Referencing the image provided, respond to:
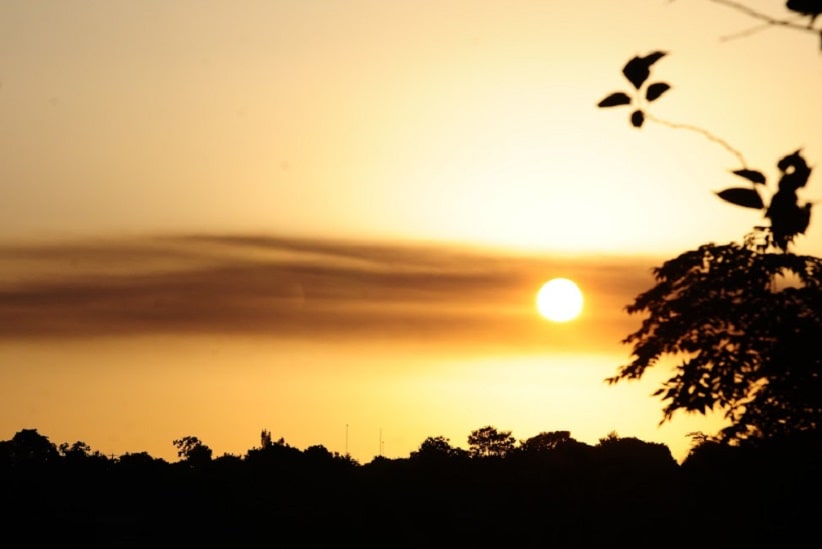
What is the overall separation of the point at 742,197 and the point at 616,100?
3.07ft

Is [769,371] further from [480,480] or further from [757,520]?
[480,480]

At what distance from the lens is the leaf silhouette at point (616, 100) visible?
7.75m

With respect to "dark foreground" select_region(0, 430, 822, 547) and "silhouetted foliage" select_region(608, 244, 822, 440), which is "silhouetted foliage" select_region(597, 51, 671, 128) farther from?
"dark foreground" select_region(0, 430, 822, 547)

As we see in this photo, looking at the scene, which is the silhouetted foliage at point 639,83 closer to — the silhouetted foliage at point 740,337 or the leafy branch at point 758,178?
the leafy branch at point 758,178

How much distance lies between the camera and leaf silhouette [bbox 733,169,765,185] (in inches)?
305

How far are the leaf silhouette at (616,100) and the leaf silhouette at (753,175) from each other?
789 mm

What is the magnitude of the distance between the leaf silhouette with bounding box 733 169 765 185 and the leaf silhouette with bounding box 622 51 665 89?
809 mm

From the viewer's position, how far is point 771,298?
70.5 feet

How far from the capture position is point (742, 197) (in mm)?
7672

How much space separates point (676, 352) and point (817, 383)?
524 centimetres

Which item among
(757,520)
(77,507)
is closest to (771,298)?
(757,520)

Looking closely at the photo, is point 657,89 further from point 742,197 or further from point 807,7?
point 807,7

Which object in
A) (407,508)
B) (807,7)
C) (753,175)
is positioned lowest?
(753,175)

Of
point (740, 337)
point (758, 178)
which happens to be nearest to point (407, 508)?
point (740, 337)
